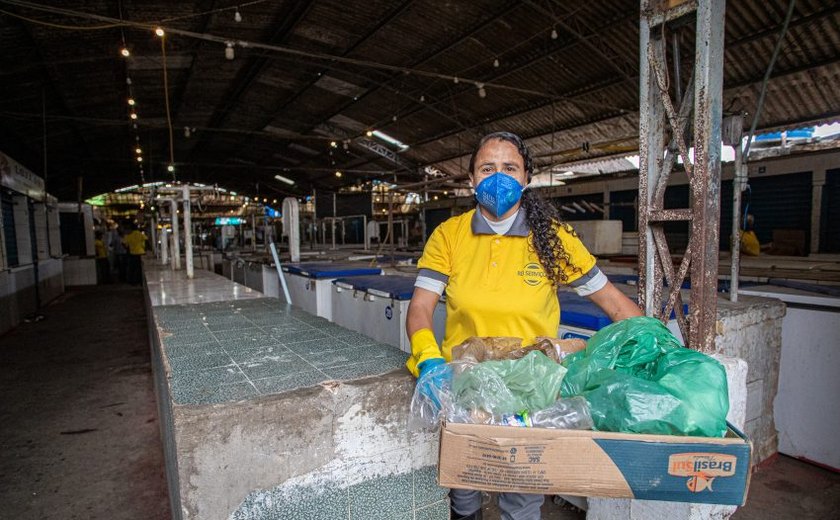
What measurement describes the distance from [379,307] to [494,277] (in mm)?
2893

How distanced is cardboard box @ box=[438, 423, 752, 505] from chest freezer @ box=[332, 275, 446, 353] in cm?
250

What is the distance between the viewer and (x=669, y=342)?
1290 millimetres

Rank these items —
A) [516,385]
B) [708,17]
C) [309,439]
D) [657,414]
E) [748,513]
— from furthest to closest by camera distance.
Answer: [748,513], [708,17], [309,439], [516,385], [657,414]

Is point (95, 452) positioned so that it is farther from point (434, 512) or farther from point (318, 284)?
point (434, 512)

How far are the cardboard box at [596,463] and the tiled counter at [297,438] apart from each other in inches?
19.8

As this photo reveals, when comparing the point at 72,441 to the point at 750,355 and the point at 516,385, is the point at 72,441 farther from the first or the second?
the point at 750,355

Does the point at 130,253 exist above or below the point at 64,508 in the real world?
above

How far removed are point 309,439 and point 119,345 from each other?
737cm

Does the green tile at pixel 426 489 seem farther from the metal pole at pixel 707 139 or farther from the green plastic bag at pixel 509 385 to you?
the metal pole at pixel 707 139

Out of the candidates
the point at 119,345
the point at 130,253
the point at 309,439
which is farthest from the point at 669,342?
the point at 130,253

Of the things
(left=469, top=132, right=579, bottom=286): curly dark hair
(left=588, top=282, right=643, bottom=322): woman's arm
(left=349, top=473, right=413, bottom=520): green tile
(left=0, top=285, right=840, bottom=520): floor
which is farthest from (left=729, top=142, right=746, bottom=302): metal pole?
(left=349, top=473, right=413, bottom=520): green tile

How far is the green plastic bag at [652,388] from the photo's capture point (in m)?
1.01

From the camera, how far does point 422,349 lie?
58.8 inches

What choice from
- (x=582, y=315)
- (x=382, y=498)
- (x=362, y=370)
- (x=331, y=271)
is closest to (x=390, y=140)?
(x=331, y=271)
